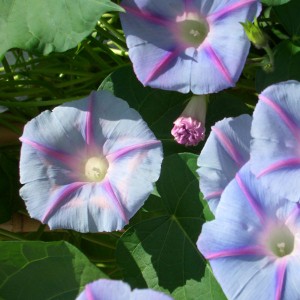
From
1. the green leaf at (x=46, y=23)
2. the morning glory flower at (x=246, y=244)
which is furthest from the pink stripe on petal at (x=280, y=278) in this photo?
the green leaf at (x=46, y=23)

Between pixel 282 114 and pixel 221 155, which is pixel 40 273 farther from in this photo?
pixel 282 114

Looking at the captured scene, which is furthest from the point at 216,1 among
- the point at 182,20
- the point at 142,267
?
the point at 142,267

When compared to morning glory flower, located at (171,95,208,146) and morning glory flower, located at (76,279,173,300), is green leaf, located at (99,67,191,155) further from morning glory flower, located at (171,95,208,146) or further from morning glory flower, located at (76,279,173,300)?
morning glory flower, located at (76,279,173,300)

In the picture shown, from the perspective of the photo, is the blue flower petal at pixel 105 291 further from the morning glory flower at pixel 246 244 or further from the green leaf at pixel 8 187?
the green leaf at pixel 8 187

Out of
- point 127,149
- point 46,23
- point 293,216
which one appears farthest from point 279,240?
point 46,23

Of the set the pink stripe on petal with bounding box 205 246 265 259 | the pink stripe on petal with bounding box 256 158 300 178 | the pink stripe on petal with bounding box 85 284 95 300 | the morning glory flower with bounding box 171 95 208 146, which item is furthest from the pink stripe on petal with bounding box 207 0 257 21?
the pink stripe on petal with bounding box 85 284 95 300

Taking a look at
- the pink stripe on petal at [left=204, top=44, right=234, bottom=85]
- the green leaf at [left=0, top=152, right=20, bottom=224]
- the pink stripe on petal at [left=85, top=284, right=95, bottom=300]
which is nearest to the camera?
the pink stripe on petal at [left=85, top=284, right=95, bottom=300]
